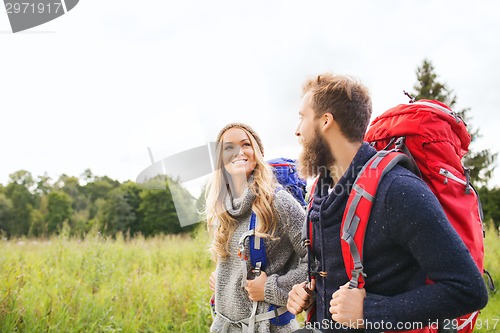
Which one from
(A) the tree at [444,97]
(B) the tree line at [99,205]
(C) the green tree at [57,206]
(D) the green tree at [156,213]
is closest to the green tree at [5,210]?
(B) the tree line at [99,205]

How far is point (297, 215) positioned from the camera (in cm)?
270

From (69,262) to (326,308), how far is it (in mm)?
6682

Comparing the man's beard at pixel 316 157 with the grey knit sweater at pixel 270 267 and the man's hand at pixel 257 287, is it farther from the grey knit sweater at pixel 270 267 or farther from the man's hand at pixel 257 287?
the man's hand at pixel 257 287

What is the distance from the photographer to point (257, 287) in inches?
102

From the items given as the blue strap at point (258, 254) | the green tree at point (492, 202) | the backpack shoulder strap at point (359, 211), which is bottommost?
the green tree at point (492, 202)

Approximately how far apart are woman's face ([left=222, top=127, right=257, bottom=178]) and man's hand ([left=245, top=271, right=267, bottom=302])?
2.47ft

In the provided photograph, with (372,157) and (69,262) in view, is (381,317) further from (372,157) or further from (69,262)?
(69,262)

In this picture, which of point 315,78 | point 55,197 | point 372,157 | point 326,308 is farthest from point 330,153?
point 55,197

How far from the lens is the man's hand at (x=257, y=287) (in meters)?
2.59

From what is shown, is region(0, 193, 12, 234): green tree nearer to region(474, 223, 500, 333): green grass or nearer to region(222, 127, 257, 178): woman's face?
region(474, 223, 500, 333): green grass

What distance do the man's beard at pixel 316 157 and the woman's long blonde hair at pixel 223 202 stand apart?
626 millimetres

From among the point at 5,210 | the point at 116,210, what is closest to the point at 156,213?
the point at 116,210

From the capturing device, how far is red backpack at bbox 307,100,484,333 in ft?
5.82

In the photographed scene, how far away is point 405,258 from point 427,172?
1.31 feet
